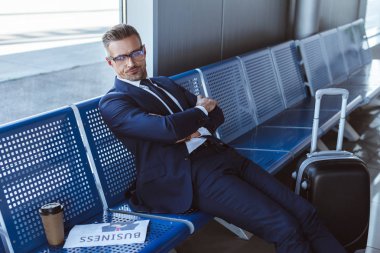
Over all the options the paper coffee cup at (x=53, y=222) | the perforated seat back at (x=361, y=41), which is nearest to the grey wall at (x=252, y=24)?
the perforated seat back at (x=361, y=41)

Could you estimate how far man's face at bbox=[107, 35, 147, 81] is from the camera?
2689mm

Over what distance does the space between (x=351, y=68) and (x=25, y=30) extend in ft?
16.8

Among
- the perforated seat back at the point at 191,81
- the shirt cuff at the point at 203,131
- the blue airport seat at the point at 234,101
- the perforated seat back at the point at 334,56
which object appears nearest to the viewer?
the shirt cuff at the point at 203,131

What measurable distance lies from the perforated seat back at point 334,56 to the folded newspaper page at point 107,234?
426 cm

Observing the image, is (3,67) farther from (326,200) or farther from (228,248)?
(326,200)

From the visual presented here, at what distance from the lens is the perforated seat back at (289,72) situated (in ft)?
16.5

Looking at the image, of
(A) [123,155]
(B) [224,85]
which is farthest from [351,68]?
(A) [123,155]

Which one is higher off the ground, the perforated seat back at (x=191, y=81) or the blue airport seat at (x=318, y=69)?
the perforated seat back at (x=191, y=81)

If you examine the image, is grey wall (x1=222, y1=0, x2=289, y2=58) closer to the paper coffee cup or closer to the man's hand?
the man's hand

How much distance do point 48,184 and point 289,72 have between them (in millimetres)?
3276

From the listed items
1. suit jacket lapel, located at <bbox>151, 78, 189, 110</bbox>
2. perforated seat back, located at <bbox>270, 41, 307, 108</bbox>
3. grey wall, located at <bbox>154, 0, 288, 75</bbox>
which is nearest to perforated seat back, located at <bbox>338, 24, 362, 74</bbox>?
grey wall, located at <bbox>154, 0, 288, 75</bbox>

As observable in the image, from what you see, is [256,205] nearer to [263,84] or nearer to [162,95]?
[162,95]

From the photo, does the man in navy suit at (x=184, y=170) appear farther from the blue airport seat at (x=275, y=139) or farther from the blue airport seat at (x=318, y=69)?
the blue airport seat at (x=318, y=69)

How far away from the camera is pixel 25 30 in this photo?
8.81 m
